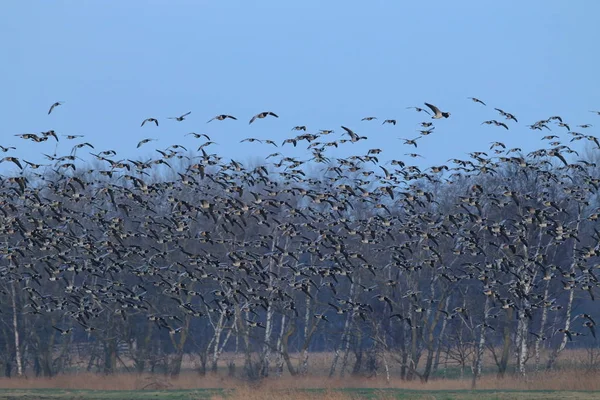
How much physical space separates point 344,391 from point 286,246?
50.7ft

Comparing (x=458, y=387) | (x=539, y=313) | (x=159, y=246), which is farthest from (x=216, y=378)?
(x=539, y=313)

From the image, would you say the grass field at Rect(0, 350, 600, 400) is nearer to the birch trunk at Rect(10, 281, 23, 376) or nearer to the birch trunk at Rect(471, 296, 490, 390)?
the birch trunk at Rect(471, 296, 490, 390)

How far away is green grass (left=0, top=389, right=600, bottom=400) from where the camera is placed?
36281 mm

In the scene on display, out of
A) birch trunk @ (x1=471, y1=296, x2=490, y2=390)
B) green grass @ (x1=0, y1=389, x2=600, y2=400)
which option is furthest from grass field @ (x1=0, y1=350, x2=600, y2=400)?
birch trunk @ (x1=471, y1=296, x2=490, y2=390)

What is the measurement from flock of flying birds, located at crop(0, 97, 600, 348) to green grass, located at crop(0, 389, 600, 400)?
9.62 feet

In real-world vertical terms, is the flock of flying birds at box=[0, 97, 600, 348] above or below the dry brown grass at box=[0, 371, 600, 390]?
above

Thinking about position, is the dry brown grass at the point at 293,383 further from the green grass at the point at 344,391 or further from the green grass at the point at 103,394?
the green grass at the point at 344,391

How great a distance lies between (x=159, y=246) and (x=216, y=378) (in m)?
8.90

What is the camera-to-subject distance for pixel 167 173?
299ft

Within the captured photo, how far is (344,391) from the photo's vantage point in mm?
39719

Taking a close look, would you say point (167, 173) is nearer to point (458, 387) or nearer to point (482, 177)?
point (482, 177)

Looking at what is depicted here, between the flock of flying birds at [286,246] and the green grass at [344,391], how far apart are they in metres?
2.93

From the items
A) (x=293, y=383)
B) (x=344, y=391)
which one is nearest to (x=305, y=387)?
(x=293, y=383)

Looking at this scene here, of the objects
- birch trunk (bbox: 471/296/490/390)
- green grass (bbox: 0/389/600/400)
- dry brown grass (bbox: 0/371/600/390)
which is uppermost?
birch trunk (bbox: 471/296/490/390)
